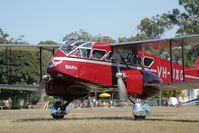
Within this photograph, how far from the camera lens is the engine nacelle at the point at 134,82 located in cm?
2650

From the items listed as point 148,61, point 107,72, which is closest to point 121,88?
point 107,72

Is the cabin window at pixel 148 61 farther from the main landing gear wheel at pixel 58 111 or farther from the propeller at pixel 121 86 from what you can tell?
the main landing gear wheel at pixel 58 111

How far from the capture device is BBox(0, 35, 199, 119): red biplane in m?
26.0

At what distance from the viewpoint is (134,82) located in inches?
1046

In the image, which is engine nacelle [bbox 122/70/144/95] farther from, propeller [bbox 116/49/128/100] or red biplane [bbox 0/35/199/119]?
propeller [bbox 116/49/128/100]

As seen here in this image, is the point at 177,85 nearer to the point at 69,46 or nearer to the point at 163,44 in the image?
the point at 163,44

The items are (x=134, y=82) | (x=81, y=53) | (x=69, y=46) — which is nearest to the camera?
(x=69, y=46)

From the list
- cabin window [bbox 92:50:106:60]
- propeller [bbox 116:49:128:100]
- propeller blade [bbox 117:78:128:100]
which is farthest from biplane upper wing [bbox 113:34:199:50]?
propeller blade [bbox 117:78:128:100]

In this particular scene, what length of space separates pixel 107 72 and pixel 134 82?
169 cm

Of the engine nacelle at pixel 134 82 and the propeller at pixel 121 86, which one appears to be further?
the engine nacelle at pixel 134 82

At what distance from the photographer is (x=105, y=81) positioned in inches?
1080

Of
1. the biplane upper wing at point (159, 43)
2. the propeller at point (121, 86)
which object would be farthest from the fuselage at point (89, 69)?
the biplane upper wing at point (159, 43)

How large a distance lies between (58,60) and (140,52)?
19.6 ft

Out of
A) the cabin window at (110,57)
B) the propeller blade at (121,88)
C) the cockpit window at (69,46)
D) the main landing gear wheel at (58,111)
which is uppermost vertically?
the cockpit window at (69,46)
